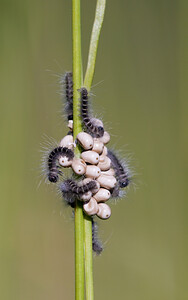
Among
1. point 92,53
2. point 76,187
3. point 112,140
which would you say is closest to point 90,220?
point 76,187

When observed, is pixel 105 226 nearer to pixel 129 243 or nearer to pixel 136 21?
pixel 129 243

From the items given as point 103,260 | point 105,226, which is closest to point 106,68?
point 105,226

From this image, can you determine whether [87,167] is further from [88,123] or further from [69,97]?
[69,97]

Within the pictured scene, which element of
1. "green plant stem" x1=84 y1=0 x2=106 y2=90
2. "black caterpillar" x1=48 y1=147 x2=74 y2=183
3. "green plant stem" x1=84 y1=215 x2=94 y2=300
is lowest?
"green plant stem" x1=84 y1=215 x2=94 y2=300

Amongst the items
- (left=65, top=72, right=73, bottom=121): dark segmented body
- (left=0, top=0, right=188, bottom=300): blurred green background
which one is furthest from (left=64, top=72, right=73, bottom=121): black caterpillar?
(left=0, top=0, right=188, bottom=300): blurred green background

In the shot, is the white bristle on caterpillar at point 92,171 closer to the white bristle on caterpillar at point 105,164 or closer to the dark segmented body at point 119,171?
the white bristle on caterpillar at point 105,164

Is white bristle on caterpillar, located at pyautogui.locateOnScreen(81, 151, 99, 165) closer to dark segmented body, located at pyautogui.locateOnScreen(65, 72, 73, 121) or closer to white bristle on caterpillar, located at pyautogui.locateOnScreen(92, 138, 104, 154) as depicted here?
white bristle on caterpillar, located at pyautogui.locateOnScreen(92, 138, 104, 154)
